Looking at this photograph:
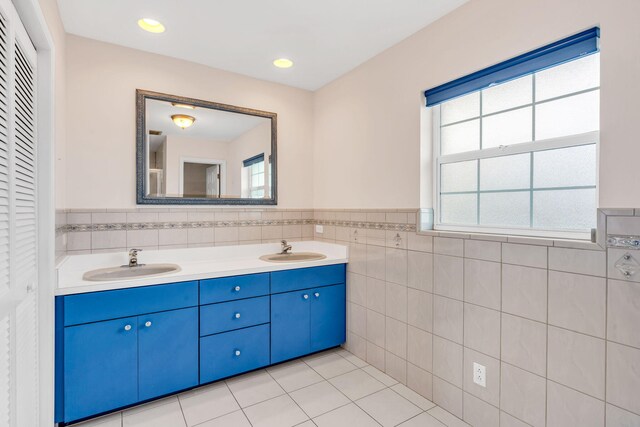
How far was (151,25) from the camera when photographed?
2141 mm

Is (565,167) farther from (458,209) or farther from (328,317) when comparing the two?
(328,317)

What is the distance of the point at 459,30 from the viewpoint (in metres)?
1.93

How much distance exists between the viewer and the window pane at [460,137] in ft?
6.61

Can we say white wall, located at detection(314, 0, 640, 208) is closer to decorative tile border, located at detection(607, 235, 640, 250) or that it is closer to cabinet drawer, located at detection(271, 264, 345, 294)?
decorative tile border, located at detection(607, 235, 640, 250)

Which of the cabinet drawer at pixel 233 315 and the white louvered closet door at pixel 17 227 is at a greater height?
the white louvered closet door at pixel 17 227

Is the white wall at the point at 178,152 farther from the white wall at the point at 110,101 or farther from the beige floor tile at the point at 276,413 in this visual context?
the beige floor tile at the point at 276,413

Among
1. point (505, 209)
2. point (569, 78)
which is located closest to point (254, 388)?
point (505, 209)

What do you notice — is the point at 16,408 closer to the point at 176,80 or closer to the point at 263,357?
the point at 263,357

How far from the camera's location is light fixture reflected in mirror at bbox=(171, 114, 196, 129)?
8.50ft

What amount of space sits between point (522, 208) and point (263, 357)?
197 cm

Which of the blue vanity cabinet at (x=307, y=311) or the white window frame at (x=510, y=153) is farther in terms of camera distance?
the blue vanity cabinet at (x=307, y=311)

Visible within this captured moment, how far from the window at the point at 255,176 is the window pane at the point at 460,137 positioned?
1565mm

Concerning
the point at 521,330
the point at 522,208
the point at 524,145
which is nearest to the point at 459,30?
the point at 524,145

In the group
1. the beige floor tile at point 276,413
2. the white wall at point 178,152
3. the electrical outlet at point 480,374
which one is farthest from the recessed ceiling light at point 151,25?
the electrical outlet at point 480,374
